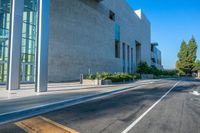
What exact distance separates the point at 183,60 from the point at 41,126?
98.4 meters

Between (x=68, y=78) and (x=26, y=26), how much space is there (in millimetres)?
10110

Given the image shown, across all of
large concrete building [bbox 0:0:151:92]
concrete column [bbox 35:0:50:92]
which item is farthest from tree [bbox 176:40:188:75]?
concrete column [bbox 35:0:50:92]

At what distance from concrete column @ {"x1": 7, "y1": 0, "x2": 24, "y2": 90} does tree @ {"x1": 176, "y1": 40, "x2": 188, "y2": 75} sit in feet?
300

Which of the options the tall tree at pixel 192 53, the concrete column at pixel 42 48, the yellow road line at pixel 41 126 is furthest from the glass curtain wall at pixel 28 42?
the tall tree at pixel 192 53

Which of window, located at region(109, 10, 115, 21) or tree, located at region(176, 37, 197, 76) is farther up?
window, located at region(109, 10, 115, 21)

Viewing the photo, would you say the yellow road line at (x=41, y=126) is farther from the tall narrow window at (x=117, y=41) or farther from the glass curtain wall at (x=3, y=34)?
the tall narrow window at (x=117, y=41)

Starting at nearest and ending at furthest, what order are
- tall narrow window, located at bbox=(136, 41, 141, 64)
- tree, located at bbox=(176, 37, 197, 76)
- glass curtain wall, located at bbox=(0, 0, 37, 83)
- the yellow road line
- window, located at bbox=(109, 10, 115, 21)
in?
the yellow road line < glass curtain wall, located at bbox=(0, 0, 37, 83) < window, located at bbox=(109, 10, 115, 21) < tall narrow window, located at bbox=(136, 41, 141, 64) < tree, located at bbox=(176, 37, 197, 76)

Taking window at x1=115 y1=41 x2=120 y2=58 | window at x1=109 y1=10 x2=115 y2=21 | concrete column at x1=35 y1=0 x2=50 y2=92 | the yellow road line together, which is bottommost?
the yellow road line

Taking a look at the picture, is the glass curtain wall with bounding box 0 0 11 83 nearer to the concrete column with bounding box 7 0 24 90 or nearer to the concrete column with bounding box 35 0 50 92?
the concrete column with bounding box 7 0 24 90

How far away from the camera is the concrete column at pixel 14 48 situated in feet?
50.6

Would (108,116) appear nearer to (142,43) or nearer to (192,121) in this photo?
(192,121)

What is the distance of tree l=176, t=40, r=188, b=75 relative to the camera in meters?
94.4

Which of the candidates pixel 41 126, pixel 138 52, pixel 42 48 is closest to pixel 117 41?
pixel 138 52

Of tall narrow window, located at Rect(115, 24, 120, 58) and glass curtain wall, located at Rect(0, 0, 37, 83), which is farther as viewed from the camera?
tall narrow window, located at Rect(115, 24, 120, 58)
